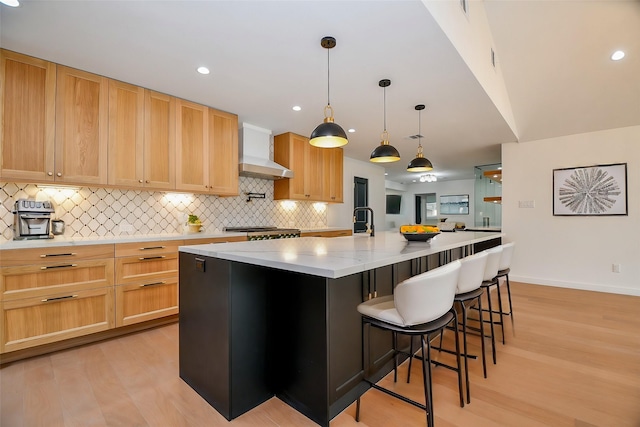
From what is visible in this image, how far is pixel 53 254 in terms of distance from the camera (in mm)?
2354

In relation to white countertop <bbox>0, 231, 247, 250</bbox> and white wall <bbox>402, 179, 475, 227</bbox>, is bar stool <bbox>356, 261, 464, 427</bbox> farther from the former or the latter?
white wall <bbox>402, 179, 475, 227</bbox>

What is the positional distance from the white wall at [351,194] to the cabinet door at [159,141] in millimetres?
3292

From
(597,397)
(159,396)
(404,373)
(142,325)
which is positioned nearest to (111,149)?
(142,325)

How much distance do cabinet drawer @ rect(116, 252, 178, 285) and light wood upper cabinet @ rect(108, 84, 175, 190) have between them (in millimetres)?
771

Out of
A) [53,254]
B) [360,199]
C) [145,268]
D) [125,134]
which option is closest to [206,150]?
[125,134]

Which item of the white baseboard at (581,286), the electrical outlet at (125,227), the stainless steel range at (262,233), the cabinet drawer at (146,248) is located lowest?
the white baseboard at (581,286)

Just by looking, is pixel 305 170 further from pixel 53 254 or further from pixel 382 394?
pixel 382 394

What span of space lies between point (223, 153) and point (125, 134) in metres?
1.08

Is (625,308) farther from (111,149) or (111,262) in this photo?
(111,149)

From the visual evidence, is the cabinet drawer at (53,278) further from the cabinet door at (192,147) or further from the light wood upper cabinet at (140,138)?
the cabinet door at (192,147)

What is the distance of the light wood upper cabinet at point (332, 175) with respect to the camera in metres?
5.28

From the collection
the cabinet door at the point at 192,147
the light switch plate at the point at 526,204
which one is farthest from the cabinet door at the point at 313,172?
the light switch plate at the point at 526,204

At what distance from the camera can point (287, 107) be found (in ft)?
11.6

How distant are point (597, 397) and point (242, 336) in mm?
2212
